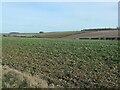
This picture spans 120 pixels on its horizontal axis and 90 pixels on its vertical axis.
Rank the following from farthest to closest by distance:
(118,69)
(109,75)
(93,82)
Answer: (118,69), (109,75), (93,82)

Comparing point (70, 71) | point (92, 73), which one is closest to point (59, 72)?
point (70, 71)

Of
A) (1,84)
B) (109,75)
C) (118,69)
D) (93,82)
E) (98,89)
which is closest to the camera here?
(1,84)

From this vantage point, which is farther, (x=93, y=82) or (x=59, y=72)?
(x=59, y=72)

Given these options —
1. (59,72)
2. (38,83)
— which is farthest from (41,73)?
(38,83)

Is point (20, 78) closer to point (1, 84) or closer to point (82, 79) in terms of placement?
point (1, 84)

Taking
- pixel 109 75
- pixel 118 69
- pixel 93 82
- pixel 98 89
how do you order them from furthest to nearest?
1. pixel 118 69
2. pixel 109 75
3. pixel 93 82
4. pixel 98 89

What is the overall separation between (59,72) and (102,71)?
273cm

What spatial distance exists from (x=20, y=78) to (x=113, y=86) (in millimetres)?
4953

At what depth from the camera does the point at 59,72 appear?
20.4 metres

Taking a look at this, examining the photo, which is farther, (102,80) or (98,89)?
(102,80)

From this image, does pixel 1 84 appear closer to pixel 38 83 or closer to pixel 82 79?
pixel 38 83

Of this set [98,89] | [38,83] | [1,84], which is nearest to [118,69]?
[98,89]

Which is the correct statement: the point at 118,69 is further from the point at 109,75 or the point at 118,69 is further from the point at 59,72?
the point at 59,72

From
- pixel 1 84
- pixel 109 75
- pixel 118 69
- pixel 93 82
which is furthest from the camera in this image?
pixel 118 69
